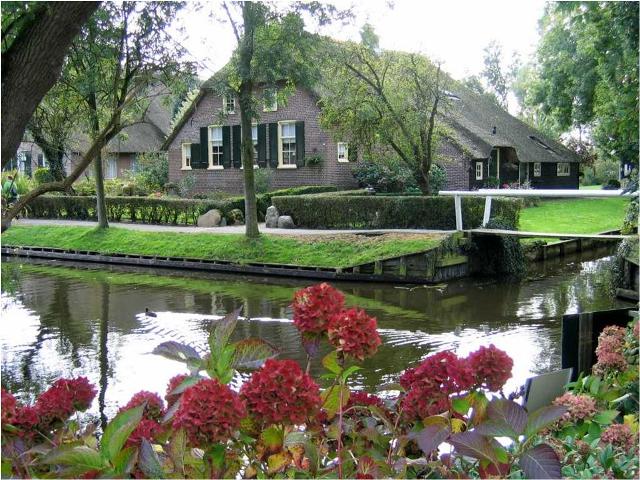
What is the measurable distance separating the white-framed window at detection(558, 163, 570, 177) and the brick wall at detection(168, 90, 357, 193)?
12.1 metres

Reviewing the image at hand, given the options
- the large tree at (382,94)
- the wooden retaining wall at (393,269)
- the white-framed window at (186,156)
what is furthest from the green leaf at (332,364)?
the white-framed window at (186,156)

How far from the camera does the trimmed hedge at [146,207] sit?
70.9 feet

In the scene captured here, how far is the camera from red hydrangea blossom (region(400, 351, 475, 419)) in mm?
1974

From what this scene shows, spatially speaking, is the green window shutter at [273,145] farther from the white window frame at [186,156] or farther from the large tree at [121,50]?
the large tree at [121,50]

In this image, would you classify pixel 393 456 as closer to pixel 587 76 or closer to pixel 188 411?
pixel 188 411

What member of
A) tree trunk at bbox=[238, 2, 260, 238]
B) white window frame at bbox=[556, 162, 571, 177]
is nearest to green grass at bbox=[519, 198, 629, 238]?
white window frame at bbox=[556, 162, 571, 177]

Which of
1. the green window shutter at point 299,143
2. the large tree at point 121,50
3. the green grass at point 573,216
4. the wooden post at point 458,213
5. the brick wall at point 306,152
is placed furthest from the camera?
the green window shutter at point 299,143

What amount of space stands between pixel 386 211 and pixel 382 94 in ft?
9.48

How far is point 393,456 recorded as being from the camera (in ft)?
6.91

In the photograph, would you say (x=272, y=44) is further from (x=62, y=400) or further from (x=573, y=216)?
(x=62, y=400)

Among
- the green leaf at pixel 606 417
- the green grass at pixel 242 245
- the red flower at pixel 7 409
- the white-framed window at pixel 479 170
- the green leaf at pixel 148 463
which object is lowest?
the green grass at pixel 242 245

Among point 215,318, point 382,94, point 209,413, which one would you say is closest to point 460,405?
point 209,413

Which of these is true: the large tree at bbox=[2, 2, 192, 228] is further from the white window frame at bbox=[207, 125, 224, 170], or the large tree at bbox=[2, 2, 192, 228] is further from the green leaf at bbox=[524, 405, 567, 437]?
the white window frame at bbox=[207, 125, 224, 170]

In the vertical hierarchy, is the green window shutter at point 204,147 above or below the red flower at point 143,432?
above
